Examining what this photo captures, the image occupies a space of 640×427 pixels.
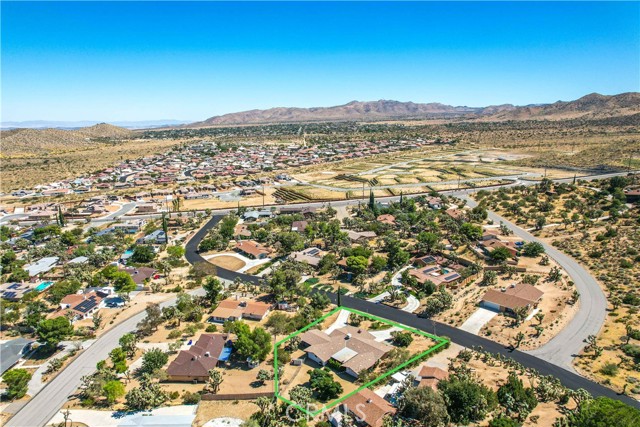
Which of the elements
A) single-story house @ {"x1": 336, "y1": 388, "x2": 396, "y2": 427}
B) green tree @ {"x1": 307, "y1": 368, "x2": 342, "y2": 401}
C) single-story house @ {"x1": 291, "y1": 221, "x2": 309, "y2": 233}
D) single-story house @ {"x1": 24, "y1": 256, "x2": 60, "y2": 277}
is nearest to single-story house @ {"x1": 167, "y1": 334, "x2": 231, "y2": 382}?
green tree @ {"x1": 307, "y1": 368, "x2": 342, "y2": 401}

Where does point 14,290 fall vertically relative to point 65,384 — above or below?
above

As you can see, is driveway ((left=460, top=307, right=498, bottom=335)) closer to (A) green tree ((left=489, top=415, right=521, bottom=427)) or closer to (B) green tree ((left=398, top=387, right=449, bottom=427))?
(A) green tree ((left=489, top=415, right=521, bottom=427))

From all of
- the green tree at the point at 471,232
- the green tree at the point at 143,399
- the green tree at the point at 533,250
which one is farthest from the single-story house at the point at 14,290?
the green tree at the point at 533,250

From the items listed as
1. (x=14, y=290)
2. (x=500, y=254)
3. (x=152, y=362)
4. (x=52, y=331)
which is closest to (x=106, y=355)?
(x=52, y=331)

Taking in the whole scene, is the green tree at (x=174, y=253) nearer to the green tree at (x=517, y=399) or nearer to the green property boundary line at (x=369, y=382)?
the green property boundary line at (x=369, y=382)

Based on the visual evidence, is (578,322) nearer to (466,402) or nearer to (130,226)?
(466,402)

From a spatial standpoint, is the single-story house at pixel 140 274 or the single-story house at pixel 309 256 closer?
the single-story house at pixel 140 274
